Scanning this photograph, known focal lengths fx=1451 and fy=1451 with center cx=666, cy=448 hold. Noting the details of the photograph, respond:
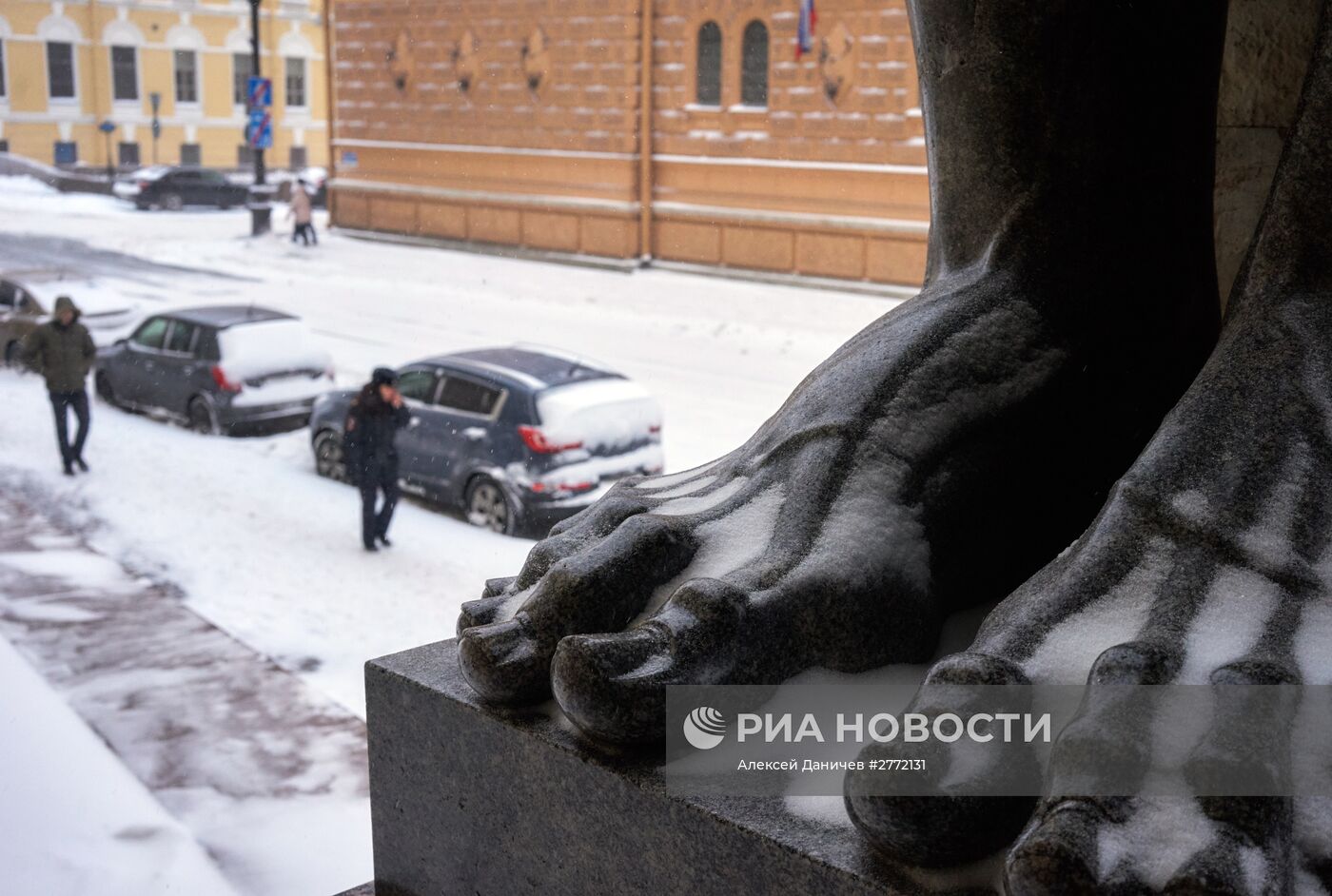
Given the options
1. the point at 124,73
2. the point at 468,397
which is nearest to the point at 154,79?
the point at 124,73

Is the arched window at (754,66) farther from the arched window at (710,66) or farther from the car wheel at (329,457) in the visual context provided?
the car wheel at (329,457)

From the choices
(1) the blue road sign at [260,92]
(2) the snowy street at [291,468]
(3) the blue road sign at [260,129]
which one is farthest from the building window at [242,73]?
(2) the snowy street at [291,468]

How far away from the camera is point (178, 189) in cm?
2662

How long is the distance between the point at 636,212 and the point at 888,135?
13.9ft

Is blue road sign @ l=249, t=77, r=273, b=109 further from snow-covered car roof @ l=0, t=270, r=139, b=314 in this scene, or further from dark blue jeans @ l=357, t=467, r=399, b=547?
dark blue jeans @ l=357, t=467, r=399, b=547

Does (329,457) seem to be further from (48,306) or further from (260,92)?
(260,92)

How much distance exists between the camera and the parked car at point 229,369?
13.9 m

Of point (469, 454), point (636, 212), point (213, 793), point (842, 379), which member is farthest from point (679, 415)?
point (842, 379)

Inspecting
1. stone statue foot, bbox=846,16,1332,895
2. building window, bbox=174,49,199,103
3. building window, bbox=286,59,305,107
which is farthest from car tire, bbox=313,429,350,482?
building window, bbox=286,59,305,107

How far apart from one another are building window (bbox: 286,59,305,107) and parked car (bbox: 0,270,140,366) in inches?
270

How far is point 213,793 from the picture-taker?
16.9 ft

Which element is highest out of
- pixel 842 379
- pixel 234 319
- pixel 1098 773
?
pixel 842 379

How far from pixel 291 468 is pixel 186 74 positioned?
32.8 ft

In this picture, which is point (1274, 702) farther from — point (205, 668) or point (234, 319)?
point (234, 319)
